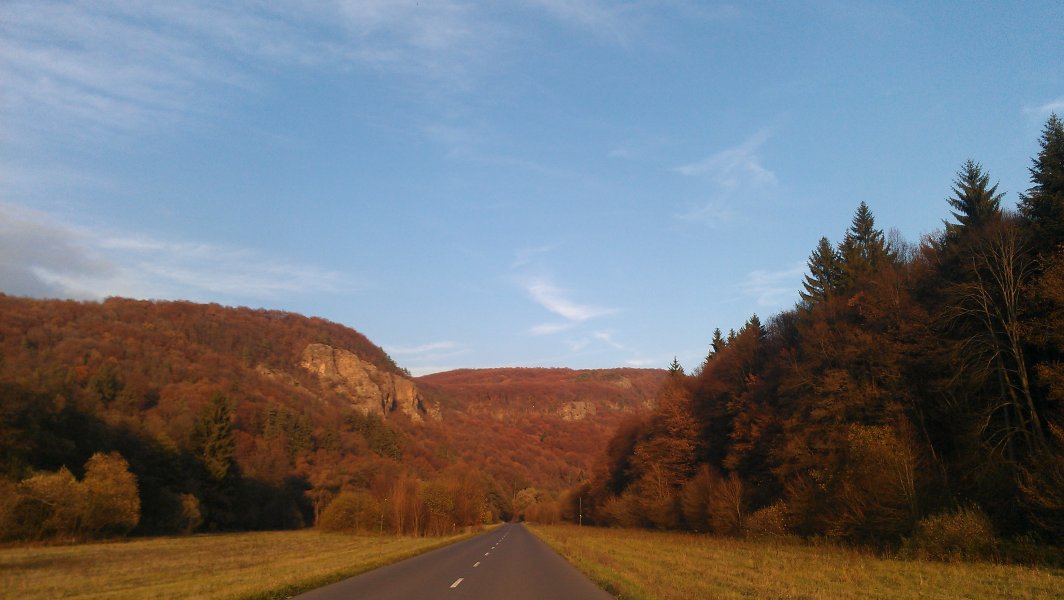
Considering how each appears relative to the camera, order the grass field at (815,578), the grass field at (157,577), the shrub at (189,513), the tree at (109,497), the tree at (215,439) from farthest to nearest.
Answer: the tree at (215,439), the shrub at (189,513), the tree at (109,497), the grass field at (157,577), the grass field at (815,578)

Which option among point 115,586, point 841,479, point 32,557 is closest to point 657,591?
point 115,586

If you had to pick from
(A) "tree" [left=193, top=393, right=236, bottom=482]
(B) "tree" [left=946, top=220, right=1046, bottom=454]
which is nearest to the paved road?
(B) "tree" [left=946, top=220, right=1046, bottom=454]

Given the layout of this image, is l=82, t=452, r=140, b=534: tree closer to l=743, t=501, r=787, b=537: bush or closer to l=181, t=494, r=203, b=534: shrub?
l=181, t=494, r=203, b=534: shrub

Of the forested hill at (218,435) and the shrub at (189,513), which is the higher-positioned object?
the forested hill at (218,435)

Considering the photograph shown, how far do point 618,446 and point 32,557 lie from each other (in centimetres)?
7256

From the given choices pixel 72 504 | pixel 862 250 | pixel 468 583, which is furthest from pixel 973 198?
pixel 72 504

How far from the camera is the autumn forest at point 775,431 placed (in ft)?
87.4

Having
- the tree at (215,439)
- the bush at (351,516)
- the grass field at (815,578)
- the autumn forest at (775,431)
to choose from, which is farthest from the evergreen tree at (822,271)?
the tree at (215,439)

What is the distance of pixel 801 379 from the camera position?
40.2 meters

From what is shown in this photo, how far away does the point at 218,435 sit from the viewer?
83.9 metres

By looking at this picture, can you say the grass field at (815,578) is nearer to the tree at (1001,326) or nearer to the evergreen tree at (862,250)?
the tree at (1001,326)

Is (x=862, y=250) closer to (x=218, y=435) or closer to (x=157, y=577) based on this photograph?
(x=157, y=577)

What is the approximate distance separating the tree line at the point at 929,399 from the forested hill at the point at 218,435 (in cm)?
4652

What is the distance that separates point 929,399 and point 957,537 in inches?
438
